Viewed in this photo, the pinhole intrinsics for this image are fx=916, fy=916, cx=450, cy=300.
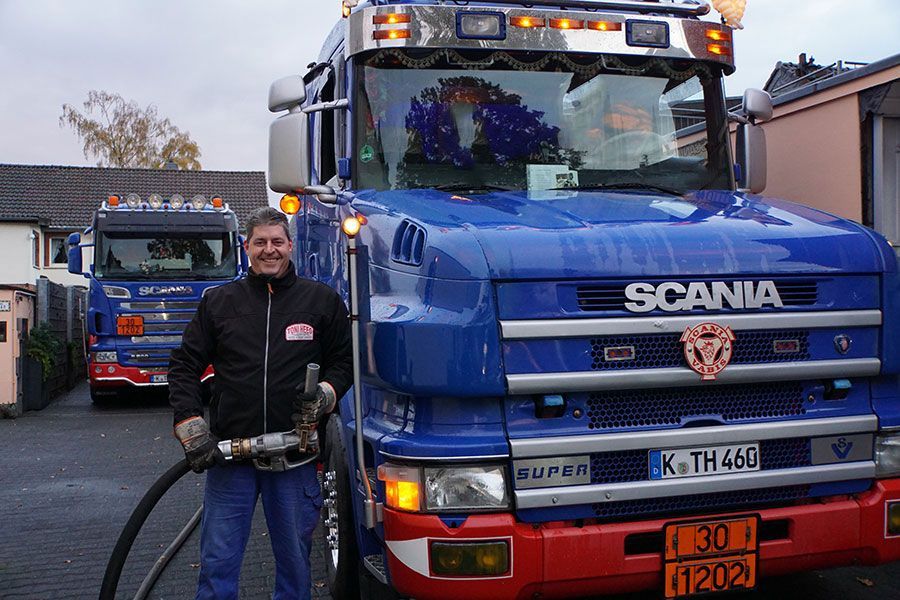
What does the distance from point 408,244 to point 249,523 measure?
1478 millimetres

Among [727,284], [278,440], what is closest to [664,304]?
[727,284]

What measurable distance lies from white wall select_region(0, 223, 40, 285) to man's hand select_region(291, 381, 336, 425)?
38392mm

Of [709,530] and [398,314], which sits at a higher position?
[398,314]

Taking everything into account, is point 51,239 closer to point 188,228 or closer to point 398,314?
point 188,228

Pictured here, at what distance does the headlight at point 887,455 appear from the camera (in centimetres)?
387

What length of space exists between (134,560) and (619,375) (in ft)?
12.5

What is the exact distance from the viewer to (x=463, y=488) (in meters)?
3.40

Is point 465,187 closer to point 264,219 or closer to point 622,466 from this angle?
point 264,219

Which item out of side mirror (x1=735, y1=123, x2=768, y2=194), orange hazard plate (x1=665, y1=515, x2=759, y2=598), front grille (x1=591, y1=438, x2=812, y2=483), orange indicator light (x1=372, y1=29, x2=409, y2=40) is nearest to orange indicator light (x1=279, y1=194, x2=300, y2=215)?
orange indicator light (x1=372, y1=29, x2=409, y2=40)

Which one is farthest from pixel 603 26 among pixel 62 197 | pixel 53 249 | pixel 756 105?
pixel 62 197

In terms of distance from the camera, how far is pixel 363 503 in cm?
382

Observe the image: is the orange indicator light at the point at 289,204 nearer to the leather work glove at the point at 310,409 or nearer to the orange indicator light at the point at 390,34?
the orange indicator light at the point at 390,34

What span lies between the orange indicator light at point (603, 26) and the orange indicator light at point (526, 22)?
0.27 metres

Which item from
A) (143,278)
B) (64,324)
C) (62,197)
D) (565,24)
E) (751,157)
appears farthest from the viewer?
(62,197)
